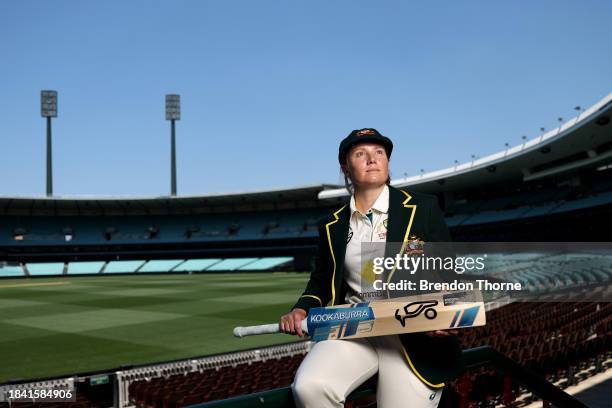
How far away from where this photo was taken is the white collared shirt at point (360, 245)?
211cm

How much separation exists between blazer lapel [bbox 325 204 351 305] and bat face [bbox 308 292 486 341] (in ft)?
1.19

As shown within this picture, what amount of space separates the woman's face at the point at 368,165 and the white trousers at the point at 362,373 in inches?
26.1

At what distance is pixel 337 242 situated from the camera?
2.21 metres

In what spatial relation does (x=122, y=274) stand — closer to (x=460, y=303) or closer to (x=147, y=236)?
(x=147, y=236)

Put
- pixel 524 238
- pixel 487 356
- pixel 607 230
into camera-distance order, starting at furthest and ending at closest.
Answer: pixel 524 238 → pixel 607 230 → pixel 487 356

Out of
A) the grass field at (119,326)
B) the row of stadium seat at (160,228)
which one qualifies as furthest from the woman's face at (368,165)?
the row of stadium seat at (160,228)

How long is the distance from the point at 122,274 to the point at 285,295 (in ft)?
115

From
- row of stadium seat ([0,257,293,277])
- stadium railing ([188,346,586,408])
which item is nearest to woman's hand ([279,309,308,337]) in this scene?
stadium railing ([188,346,586,408])

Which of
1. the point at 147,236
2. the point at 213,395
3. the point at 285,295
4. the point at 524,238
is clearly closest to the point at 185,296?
the point at 285,295

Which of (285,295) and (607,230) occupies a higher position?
(607,230)

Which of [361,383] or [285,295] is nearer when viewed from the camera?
[361,383]

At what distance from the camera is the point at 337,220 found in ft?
7.44

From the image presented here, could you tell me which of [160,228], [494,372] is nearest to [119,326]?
[494,372]

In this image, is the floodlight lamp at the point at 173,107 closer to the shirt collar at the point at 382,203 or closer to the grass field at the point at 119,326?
→ the grass field at the point at 119,326
